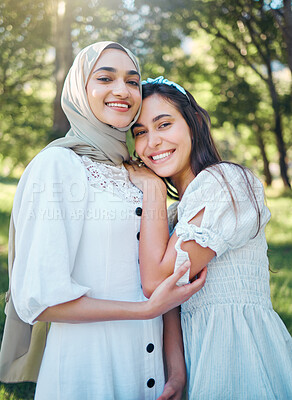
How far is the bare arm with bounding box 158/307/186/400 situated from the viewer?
84.8 inches

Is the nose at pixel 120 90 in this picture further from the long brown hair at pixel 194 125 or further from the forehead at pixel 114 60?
the long brown hair at pixel 194 125

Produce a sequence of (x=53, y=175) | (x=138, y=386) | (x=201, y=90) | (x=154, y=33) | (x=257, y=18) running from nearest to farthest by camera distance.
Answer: (x=53, y=175), (x=138, y=386), (x=154, y=33), (x=257, y=18), (x=201, y=90)

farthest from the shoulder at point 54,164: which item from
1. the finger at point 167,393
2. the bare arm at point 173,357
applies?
the finger at point 167,393

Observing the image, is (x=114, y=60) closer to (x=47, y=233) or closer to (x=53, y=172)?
(x=53, y=172)

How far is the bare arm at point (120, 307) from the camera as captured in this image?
1855 mm

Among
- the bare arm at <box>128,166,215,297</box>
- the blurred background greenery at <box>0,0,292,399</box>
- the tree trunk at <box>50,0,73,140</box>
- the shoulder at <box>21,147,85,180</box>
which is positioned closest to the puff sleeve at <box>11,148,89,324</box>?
the shoulder at <box>21,147,85,180</box>

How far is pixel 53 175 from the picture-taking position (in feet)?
6.35

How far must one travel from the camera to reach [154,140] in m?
2.50

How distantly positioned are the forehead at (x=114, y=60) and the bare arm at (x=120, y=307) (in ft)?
3.91

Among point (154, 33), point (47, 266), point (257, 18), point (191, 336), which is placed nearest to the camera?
point (47, 266)

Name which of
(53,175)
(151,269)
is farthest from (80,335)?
(53,175)

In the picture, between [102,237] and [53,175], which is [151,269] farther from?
[53,175]

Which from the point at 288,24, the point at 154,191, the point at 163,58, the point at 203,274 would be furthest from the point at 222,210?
the point at 163,58

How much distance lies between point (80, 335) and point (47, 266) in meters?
0.45
